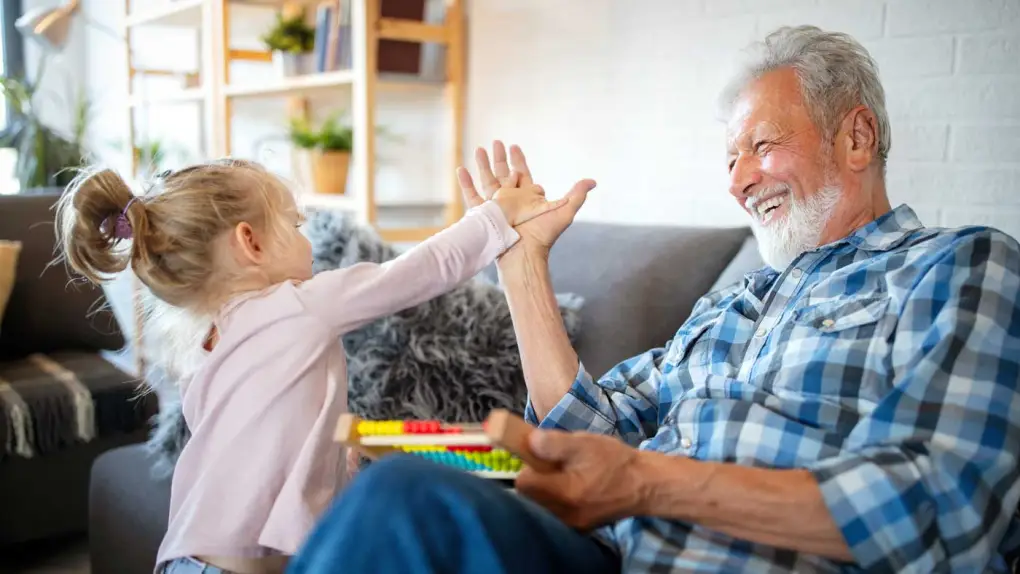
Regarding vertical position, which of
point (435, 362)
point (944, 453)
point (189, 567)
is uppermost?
point (944, 453)

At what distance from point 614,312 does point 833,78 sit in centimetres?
64

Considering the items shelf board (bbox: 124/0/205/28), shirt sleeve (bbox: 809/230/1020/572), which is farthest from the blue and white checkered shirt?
shelf board (bbox: 124/0/205/28)

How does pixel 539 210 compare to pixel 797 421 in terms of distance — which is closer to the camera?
pixel 797 421

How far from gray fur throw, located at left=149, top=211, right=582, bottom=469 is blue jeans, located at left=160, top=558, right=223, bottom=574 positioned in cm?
54

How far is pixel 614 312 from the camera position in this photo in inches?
68.9

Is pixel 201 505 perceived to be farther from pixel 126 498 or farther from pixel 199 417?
pixel 126 498

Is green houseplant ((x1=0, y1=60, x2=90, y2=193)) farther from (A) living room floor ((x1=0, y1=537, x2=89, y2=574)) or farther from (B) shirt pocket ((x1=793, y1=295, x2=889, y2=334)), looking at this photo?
(B) shirt pocket ((x1=793, y1=295, x2=889, y2=334))

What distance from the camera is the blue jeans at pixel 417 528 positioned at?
81 centimetres

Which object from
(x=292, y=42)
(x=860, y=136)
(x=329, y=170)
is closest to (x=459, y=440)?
(x=860, y=136)

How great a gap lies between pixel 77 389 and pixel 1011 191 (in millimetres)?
2109

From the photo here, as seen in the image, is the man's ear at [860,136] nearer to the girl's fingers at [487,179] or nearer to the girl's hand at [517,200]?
the girl's hand at [517,200]

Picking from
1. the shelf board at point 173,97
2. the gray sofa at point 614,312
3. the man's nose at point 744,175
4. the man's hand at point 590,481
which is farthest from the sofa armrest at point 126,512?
the shelf board at point 173,97

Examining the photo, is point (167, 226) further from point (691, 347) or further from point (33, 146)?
point (33, 146)

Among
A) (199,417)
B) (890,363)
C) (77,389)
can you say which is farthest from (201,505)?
(77,389)
